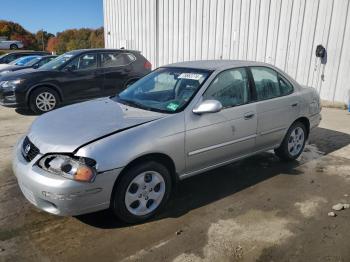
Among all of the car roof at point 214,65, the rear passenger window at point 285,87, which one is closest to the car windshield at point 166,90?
the car roof at point 214,65

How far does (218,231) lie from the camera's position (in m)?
3.27

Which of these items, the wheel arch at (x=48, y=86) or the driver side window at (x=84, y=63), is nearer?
the wheel arch at (x=48, y=86)

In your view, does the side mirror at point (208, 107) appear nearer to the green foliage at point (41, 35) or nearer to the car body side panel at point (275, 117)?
the car body side panel at point (275, 117)

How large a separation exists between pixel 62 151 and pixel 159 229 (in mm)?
1191

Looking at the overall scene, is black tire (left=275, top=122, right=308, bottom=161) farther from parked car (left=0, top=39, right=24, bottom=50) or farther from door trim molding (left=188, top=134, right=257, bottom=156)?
parked car (left=0, top=39, right=24, bottom=50)

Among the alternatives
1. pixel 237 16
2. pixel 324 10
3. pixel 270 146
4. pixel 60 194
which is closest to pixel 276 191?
pixel 270 146

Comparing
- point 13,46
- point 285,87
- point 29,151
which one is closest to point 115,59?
point 285,87

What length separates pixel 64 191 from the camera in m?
2.85

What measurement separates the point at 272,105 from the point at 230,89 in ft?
2.47

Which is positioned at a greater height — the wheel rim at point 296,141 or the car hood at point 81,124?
the car hood at point 81,124

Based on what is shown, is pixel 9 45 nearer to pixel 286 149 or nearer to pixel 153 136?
pixel 286 149

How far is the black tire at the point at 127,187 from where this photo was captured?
123 inches

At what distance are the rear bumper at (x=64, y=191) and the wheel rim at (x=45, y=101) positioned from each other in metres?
5.42

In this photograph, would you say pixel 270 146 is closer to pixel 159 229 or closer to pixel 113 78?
pixel 159 229
